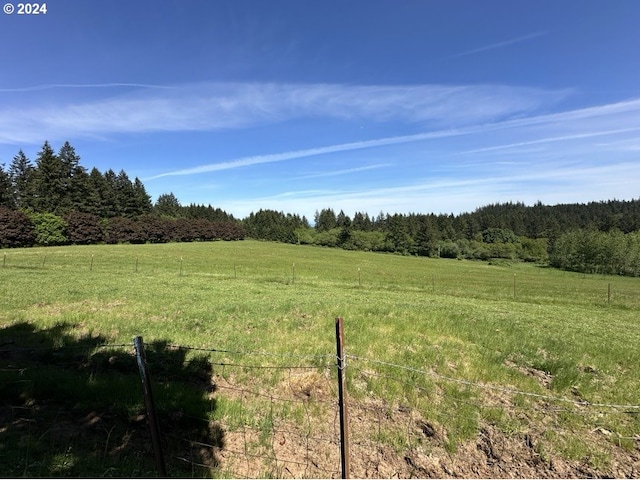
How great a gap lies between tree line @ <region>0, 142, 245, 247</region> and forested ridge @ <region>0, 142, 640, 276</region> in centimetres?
20

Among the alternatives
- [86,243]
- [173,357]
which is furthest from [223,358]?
[86,243]

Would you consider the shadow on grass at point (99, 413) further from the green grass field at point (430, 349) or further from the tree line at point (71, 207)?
the tree line at point (71, 207)

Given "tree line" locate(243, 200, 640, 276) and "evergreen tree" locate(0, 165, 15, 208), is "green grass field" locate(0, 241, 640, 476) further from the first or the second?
"tree line" locate(243, 200, 640, 276)

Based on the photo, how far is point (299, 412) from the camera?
762cm

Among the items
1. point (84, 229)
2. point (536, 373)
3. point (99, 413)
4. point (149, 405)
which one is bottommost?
point (536, 373)

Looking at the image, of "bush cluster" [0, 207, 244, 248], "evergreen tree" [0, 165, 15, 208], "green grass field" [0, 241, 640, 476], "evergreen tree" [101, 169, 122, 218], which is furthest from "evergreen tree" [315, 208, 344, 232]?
"green grass field" [0, 241, 640, 476]

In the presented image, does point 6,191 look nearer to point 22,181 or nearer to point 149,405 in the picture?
point 22,181

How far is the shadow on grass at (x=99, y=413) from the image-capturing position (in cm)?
540

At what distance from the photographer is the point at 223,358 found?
32.4ft

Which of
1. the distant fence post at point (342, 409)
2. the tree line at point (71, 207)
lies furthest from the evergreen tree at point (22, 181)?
the distant fence post at point (342, 409)

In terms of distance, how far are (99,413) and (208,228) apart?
4782 inches

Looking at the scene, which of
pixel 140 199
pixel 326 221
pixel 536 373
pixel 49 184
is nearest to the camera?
pixel 536 373

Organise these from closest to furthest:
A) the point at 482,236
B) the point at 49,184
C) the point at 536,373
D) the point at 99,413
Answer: the point at 99,413, the point at 536,373, the point at 49,184, the point at 482,236

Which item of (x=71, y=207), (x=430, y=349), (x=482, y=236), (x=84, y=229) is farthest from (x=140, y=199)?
(x=482, y=236)
